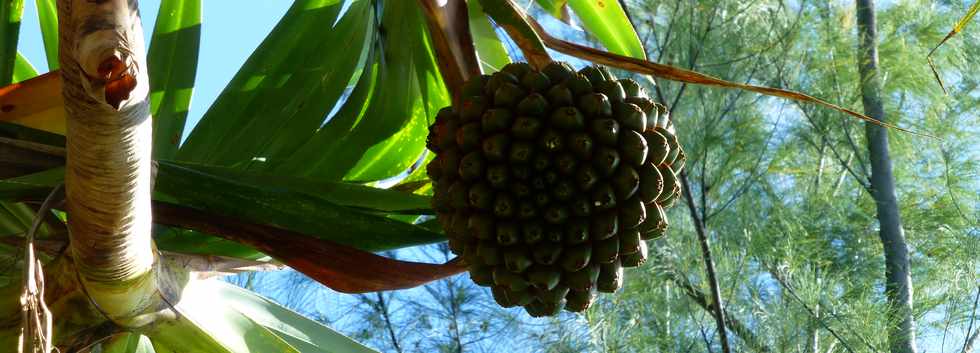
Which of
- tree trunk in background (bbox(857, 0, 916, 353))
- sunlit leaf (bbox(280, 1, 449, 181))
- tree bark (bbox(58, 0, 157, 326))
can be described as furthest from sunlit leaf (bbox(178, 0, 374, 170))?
tree trunk in background (bbox(857, 0, 916, 353))

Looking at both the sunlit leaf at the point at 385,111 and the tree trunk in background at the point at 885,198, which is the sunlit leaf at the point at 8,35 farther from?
the tree trunk in background at the point at 885,198

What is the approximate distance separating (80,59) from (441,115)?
0.44 m

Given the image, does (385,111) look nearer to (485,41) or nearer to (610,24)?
(485,41)

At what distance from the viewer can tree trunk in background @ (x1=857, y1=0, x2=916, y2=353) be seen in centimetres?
287

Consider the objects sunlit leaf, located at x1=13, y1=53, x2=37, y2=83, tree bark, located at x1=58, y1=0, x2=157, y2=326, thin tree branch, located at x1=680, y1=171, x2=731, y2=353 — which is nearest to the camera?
tree bark, located at x1=58, y1=0, x2=157, y2=326

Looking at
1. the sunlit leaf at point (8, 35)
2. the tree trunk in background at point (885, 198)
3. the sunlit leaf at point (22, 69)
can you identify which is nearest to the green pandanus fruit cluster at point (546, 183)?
the sunlit leaf at point (8, 35)

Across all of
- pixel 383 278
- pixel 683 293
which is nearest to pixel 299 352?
pixel 383 278

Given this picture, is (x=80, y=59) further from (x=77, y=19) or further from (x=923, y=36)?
(x=923, y=36)

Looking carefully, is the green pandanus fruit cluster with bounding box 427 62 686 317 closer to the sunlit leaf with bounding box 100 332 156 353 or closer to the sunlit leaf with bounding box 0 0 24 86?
the sunlit leaf with bounding box 100 332 156 353

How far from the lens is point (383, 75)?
51.0 inches

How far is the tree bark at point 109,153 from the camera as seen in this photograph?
0.62 meters

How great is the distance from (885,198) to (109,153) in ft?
10.0

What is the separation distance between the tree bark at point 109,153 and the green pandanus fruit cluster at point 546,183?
28 centimetres

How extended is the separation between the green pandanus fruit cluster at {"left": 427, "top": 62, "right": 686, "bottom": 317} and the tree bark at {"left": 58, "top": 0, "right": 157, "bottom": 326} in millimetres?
282
